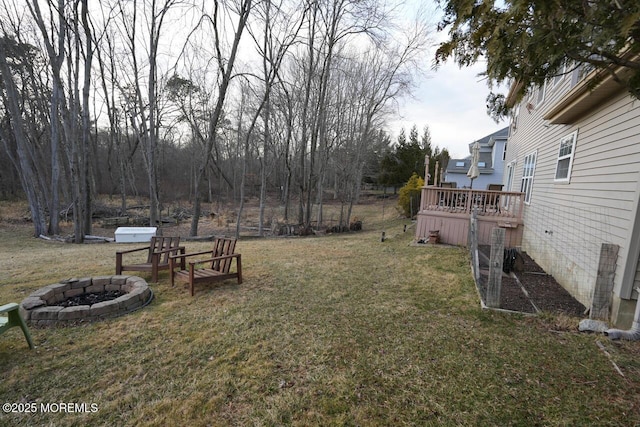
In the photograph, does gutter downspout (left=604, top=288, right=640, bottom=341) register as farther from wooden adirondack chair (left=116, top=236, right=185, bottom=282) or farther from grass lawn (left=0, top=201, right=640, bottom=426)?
wooden adirondack chair (left=116, top=236, right=185, bottom=282)

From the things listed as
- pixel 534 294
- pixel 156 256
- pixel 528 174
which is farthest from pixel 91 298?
pixel 528 174

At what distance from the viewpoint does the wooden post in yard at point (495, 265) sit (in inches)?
152

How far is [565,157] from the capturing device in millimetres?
6141

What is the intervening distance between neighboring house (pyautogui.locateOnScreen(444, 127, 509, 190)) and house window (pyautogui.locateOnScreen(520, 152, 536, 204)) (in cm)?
907

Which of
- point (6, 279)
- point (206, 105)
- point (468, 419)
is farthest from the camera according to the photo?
point (206, 105)

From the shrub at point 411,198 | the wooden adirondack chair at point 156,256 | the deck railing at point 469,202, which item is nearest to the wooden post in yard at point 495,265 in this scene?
the deck railing at point 469,202

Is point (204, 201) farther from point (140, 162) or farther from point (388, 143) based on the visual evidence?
point (388, 143)

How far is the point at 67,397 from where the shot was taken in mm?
2367

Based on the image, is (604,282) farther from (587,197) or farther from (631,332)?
(587,197)

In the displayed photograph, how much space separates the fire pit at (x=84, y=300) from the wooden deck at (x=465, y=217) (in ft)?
25.1

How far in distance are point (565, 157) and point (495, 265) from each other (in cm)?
409

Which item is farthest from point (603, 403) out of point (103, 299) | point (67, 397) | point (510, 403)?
point (103, 299)

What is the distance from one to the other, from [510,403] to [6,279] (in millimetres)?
7890

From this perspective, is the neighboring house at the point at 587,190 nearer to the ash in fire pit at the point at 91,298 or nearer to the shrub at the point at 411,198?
the ash in fire pit at the point at 91,298
